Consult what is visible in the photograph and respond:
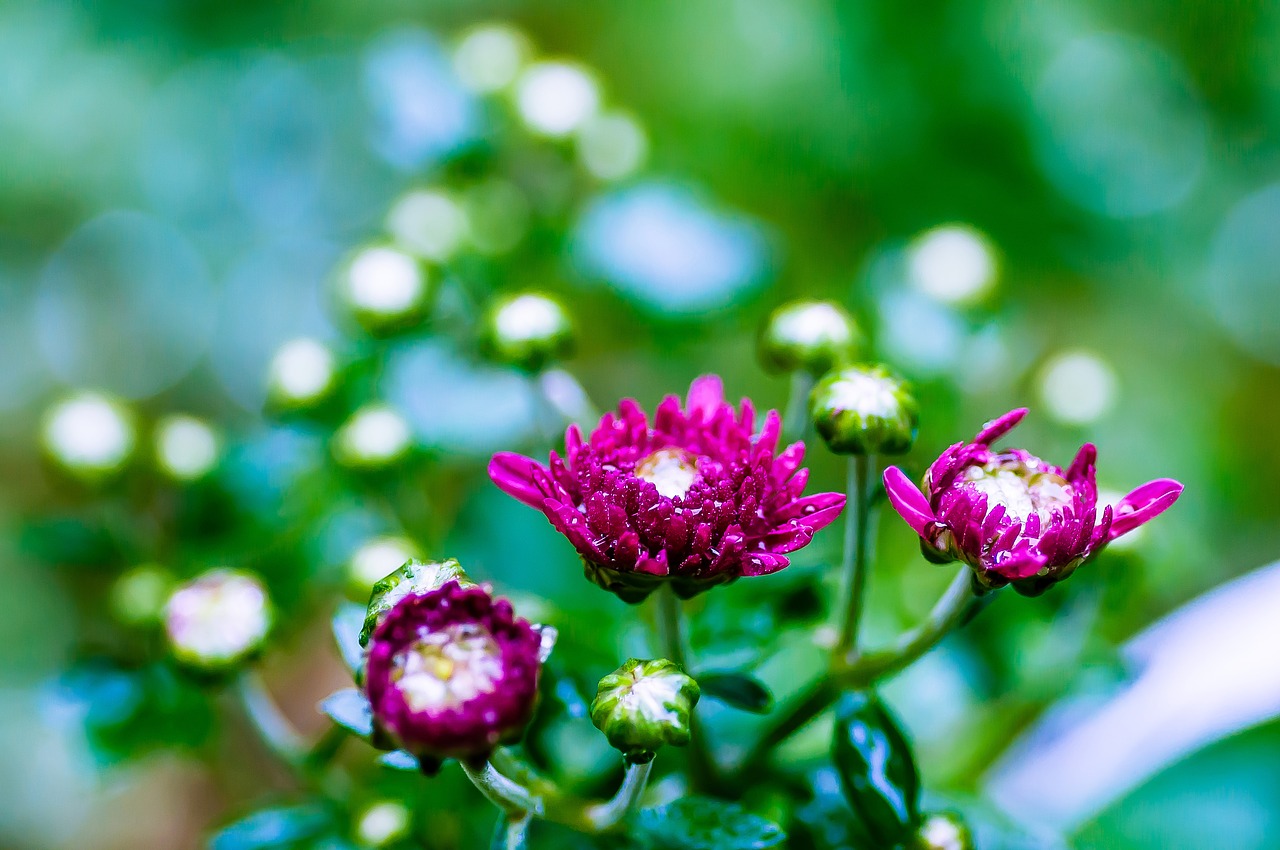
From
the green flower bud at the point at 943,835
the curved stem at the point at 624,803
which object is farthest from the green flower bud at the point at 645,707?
the green flower bud at the point at 943,835

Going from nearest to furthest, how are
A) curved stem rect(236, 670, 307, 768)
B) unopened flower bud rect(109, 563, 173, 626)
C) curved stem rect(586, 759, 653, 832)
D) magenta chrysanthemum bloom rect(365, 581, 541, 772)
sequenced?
magenta chrysanthemum bloom rect(365, 581, 541, 772) → curved stem rect(586, 759, 653, 832) → curved stem rect(236, 670, 307, 768) → unopened flower bud rect(109, 563, 173, 626)

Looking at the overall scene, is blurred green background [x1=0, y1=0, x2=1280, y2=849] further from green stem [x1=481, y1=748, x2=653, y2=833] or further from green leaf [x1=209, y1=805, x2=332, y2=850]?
green stem [x1=481, y1=748, x2=653, y2=833]

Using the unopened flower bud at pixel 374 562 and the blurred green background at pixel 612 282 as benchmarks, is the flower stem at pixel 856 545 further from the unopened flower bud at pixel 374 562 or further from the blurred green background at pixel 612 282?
the unopened flower bud at pixel 374 562

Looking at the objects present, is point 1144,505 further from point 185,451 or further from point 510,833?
point 185,451

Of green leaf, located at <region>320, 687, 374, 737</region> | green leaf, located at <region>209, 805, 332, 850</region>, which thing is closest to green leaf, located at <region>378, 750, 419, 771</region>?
green leaf, located at <region>320, 687, 374, 737</region>

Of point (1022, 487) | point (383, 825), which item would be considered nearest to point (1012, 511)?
point (1022, 487)

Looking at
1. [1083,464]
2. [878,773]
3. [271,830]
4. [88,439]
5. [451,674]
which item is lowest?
[271,830]

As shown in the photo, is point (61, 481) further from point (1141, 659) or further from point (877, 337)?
point (1141, 659)

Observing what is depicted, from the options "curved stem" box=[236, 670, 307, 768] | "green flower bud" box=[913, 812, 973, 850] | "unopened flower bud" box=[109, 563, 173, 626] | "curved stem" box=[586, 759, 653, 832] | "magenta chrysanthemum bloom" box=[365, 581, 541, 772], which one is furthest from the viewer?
"unopened flower bud" box=[109, 563, 173, 626]
